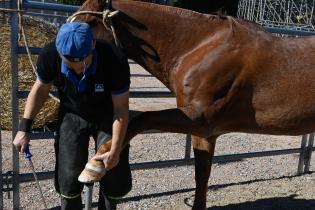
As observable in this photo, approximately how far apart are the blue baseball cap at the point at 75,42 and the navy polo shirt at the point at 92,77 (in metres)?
0.29

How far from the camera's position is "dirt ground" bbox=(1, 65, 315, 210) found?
3965 mm

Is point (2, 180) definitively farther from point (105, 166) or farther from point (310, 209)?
point (310, 209)

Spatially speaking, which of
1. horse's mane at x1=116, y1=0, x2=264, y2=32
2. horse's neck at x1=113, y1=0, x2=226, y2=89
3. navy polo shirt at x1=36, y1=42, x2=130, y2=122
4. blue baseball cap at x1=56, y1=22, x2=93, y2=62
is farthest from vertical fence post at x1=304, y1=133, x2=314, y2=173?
blue baseball cap at x1=56, y1=22, x2=93, y2=62

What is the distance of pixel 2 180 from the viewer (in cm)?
342

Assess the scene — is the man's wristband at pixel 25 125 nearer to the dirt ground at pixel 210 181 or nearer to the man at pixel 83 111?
the man at pixel 83 111

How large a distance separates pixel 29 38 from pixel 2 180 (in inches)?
100

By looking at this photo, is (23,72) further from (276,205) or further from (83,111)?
(276,205)

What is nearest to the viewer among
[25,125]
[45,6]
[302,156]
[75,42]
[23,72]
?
[75,42]

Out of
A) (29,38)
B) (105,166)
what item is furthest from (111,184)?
(29,38)

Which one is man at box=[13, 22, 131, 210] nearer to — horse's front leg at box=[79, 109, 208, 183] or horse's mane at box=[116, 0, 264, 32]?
horse's front leg at box=[79, 109, 208, 183]

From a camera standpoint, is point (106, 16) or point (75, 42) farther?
point (106, 16)

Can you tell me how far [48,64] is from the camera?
250 centimetres

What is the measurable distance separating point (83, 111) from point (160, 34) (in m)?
0.84

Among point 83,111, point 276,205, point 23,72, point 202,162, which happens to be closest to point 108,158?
point 83,111
